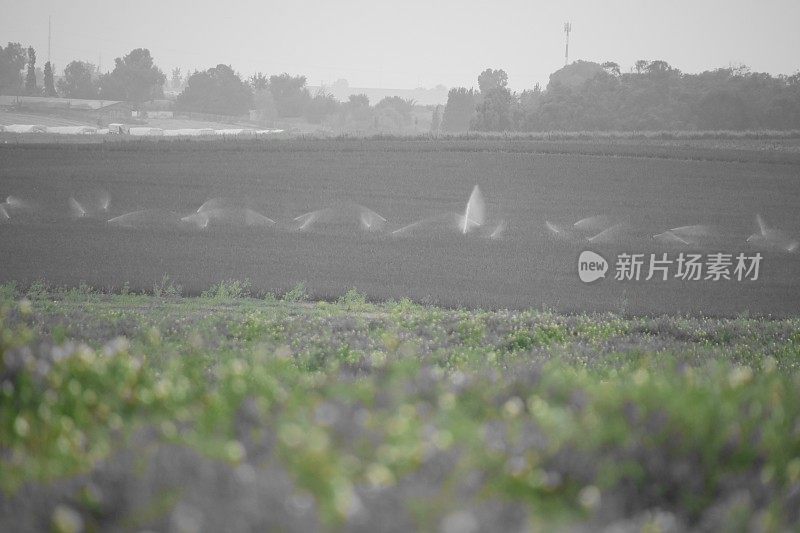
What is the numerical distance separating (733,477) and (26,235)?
25.8 metres

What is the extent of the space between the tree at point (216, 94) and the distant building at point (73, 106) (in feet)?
14.7

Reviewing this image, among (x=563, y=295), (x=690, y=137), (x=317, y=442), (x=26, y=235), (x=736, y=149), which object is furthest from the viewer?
(x=690, y=137)

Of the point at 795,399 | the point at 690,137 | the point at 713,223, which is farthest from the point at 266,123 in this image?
the point at 795,399

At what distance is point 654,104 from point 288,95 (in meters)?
35.6

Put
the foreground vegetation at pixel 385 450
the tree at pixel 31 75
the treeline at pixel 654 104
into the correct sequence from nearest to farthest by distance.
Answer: the foreground vegetation at pixel 385 450 → the treeline at pixel 654 104 → the tree at pixel 31 75

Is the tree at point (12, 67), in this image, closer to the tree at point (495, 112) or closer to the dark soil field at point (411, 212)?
the dark soil field at point (411, 212)

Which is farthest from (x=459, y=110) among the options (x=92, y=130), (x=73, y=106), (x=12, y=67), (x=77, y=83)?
(x=12, y=67)

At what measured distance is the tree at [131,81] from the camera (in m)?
59.4

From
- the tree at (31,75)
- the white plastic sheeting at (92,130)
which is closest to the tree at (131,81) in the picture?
the tree at (31,75)

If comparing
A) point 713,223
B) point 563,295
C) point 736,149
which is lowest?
point 563,295

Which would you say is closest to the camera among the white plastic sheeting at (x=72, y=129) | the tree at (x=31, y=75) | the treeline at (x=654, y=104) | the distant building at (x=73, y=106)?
the treeline at (x=654, y=104)

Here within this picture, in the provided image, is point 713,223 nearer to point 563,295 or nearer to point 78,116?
point 563,295

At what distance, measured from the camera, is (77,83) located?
62062mm

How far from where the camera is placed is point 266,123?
2323 inches
